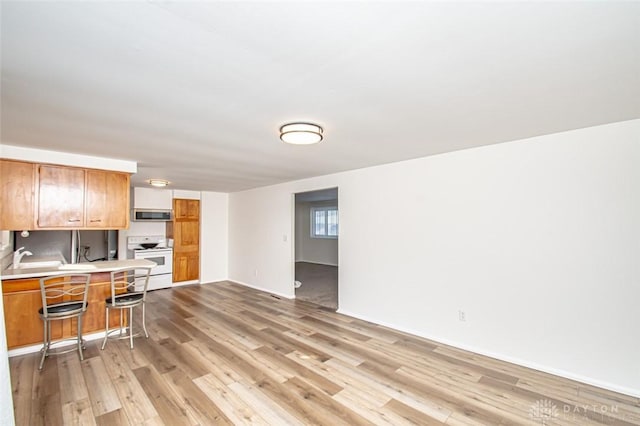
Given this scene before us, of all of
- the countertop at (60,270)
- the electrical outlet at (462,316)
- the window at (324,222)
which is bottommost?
the electrical outlet at (462,316)

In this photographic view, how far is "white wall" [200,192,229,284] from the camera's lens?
7266 mm

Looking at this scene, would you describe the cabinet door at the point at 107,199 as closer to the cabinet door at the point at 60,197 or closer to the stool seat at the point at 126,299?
the cabinet door at the point at 60,197

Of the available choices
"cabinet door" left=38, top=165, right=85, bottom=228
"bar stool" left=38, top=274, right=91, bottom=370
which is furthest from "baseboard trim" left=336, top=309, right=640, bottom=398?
"cabinet door" left=38, top=165, right=85, bottom=228

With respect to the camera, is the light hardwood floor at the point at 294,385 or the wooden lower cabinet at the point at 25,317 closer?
the light hardwood floor at the point at 294,385

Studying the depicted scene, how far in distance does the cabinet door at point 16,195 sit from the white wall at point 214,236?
3855mm

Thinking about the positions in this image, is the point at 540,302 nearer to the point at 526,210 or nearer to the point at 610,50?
the point at 526,210

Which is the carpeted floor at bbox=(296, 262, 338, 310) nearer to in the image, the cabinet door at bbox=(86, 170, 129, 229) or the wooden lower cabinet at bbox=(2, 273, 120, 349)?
the cabinet door at bbox=(86, 170, 129, 229)

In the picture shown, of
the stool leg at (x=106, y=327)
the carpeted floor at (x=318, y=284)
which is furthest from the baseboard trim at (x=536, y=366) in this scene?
the stool leg at (x=106, y=327)

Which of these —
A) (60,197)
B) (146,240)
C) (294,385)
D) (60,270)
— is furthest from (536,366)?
(146,240)

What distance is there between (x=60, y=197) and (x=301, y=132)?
3.34 metres

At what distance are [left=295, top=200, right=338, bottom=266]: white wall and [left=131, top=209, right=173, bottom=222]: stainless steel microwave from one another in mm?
4890

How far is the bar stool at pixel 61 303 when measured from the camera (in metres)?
3.02

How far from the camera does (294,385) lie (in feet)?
8.63

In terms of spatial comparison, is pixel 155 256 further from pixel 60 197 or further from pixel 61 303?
pixel 61 303
